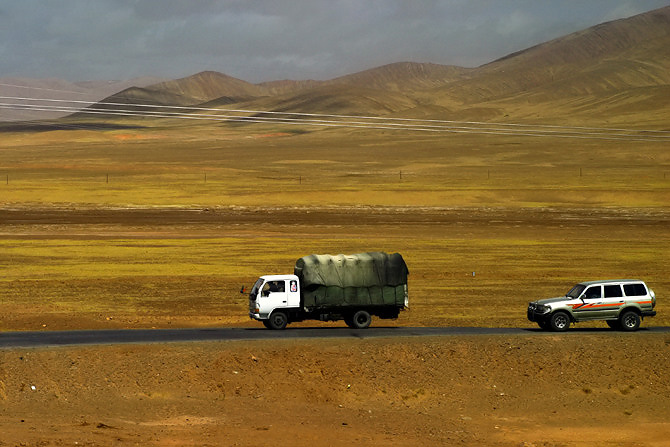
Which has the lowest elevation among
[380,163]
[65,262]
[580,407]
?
[580,407]

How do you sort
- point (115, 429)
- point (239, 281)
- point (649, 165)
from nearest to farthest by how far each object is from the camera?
point (115, 429) < point (239, 281) < point (649, 165)

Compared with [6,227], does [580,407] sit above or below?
below

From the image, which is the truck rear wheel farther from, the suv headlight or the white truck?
the suv headlight

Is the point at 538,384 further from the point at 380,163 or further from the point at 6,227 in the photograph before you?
the point at 380,163

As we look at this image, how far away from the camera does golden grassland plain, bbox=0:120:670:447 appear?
19609 mm

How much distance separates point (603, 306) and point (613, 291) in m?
0.62

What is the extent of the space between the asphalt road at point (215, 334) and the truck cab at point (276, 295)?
69 cm

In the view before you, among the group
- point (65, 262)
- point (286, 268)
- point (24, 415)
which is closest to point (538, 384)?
point (24, 415)

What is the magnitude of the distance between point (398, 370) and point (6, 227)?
145ft

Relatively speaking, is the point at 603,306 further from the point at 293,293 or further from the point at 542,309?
the point at 293,293

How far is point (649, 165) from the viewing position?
112m

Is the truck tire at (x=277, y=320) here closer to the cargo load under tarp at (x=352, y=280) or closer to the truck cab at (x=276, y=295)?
the truck cab at (x=276, y=295)

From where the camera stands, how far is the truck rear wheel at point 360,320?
2706cm

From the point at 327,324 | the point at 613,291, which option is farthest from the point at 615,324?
the point at 327,324
